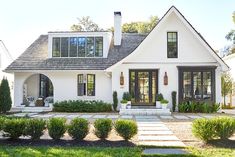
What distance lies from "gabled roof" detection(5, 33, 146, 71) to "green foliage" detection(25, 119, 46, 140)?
13.7 meters

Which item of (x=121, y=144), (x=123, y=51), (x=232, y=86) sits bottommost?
(x=121, y=144)

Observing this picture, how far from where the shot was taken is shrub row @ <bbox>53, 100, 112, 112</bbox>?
23609 millimetres

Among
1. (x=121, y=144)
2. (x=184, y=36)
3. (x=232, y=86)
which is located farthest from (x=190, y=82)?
(x=121, y=144)

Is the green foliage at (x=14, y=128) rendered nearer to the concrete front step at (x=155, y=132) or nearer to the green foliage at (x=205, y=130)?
the concrete front step at (x=155, y=132)

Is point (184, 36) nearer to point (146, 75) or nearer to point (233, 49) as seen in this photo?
point (146, 75)

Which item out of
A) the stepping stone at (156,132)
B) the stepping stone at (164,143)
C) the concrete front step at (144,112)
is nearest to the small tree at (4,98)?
the concrete front step at (144,112)

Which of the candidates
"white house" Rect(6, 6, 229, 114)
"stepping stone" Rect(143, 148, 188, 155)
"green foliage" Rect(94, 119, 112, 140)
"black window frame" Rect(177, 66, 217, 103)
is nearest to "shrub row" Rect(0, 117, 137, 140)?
"green foliage" Rect(94, 119, 112, 140)

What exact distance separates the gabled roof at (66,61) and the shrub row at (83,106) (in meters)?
2.56

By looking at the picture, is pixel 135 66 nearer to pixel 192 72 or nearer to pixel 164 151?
pixel 192 72

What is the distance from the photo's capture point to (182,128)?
46.4 feet

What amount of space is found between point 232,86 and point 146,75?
409 inches

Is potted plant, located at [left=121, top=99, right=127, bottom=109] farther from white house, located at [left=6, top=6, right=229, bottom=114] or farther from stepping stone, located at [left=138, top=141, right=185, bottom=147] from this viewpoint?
stepping stone, located at [left=138, top=141, right=185, bottom=147]

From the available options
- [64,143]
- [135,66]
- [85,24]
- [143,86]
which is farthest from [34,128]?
[85,24]

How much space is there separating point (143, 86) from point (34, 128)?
14.2 metres
